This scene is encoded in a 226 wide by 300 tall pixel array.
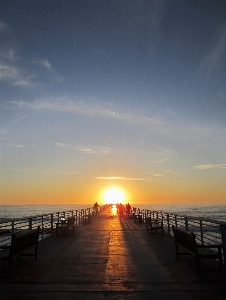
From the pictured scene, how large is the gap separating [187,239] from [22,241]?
4603 mm

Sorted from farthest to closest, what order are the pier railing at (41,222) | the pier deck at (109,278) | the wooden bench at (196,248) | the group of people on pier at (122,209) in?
the group of people on pier at (122,209) < the pier railing at (41,222) < the wooden bench at (196,248) < the pier deck at (109,278)

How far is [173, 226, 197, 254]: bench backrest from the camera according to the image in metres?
6.07

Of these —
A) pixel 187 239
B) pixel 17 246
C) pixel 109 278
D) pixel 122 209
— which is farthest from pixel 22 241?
pixel 122 209

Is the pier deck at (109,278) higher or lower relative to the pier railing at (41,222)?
lower

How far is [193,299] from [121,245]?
6163 mm

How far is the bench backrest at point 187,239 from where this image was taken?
6074 millimetres

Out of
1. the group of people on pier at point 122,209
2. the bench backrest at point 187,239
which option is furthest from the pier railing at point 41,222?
the group of people on pier at point 122,209

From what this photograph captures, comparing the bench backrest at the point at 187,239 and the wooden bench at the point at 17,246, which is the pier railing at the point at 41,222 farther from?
the bench backrest at the point at 187,239

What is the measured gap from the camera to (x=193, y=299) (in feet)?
Result: 14.4

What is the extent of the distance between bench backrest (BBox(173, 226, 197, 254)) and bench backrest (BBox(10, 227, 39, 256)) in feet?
14.8

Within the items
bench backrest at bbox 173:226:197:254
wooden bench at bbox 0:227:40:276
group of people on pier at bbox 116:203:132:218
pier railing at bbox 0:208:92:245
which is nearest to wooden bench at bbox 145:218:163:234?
pier railing at bbox 0:208:92:245

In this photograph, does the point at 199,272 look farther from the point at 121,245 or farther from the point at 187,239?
the point at 121,245

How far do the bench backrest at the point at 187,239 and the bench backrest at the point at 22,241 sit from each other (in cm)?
451

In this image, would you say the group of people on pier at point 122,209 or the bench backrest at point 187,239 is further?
the group of people on pier at point 122,209
